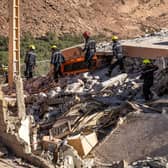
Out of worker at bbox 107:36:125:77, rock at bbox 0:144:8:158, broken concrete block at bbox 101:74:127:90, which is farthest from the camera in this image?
worker at bbox 107:36:125:77

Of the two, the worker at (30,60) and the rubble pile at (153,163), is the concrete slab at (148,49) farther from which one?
the rubble pile at (153,163)

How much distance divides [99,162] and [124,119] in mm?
1542

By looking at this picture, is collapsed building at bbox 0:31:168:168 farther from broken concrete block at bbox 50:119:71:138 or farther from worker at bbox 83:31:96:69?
worker at bbox 83:31:96:69

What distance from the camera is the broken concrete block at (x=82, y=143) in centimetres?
1405

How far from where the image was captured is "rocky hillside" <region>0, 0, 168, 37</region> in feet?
141

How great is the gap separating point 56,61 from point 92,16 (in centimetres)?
2633

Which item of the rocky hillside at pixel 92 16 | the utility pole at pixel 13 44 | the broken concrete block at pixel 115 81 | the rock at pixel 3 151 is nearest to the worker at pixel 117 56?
the broken concrete block at pixel 115 81

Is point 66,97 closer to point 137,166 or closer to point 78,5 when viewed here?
point 137,166

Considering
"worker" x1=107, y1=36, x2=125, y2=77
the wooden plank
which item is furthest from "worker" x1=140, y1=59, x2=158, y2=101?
the wooden plank

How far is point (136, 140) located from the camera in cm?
1421

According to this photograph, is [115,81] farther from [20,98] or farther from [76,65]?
[20,98]

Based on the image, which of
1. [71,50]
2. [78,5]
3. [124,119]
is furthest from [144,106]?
[78,5]

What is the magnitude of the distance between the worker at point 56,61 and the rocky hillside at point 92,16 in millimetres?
22221

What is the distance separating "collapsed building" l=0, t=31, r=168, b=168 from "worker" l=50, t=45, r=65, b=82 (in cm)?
30
